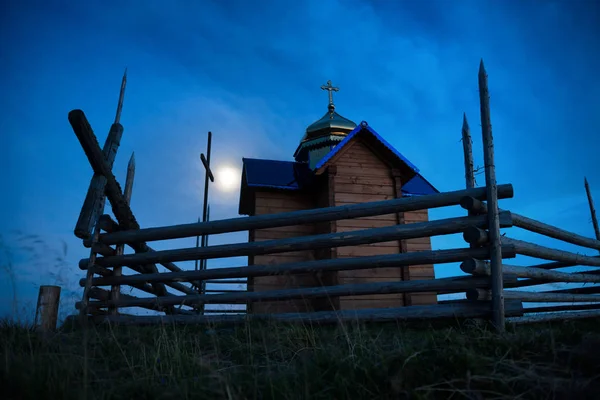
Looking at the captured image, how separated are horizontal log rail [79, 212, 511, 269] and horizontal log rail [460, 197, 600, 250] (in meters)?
0.18

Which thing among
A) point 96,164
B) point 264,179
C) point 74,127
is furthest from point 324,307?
point 74,127

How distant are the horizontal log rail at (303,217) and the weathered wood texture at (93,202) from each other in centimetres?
64

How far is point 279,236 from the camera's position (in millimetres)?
10859

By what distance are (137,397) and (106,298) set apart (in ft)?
17.1

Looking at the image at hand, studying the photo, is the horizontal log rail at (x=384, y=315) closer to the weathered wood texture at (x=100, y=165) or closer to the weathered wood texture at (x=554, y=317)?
the weathered wood texture at (x=554, y=317)

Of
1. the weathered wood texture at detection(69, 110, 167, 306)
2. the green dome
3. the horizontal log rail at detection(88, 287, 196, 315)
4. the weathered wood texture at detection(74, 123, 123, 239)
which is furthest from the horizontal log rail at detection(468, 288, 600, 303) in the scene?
the green dome

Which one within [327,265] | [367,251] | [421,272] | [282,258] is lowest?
[327,265]

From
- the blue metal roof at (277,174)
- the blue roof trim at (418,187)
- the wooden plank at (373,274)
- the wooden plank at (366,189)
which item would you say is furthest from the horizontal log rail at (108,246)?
the blue roof trim at (418,187)

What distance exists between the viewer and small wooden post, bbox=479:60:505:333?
16.4ft

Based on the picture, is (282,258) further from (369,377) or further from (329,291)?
(369,377)

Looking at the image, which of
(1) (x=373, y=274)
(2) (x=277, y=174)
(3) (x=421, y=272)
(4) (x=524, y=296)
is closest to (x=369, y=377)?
(4) (x=524, y=296)

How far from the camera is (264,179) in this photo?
11.2 m

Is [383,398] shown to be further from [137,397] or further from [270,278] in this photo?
[270,278]

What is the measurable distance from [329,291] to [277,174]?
254 inches
